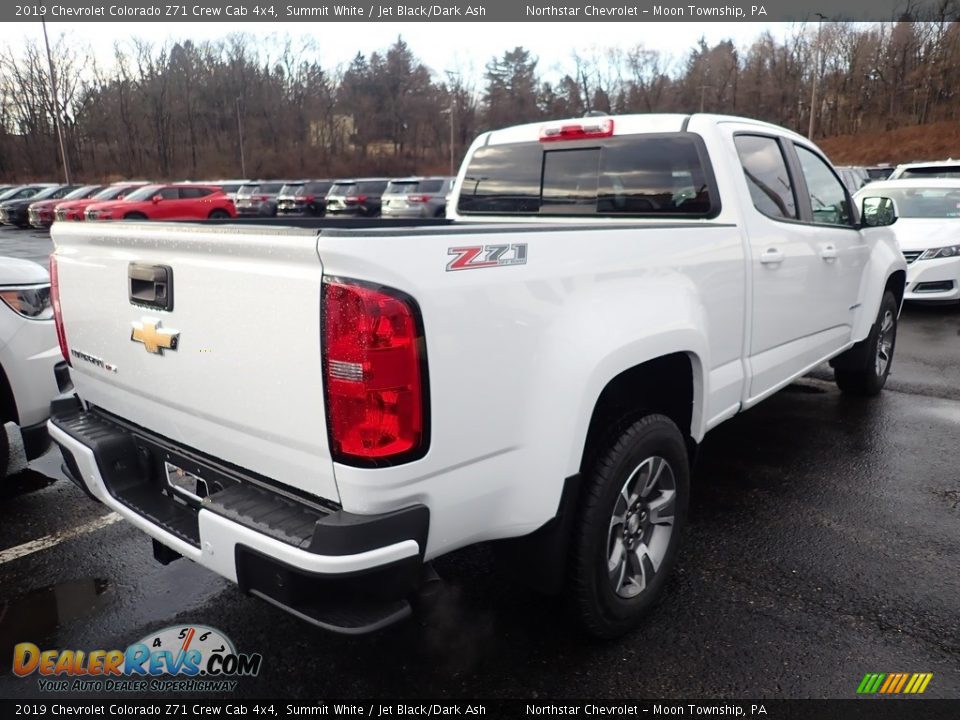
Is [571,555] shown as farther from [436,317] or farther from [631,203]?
[631,203]

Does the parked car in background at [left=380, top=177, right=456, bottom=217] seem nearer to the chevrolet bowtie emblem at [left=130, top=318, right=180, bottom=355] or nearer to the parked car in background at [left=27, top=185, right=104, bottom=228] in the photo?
the parked car in background at [left=27, top=185, right=104, bottom=228]

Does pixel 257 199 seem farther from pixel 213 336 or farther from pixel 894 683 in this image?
pixel 894 683

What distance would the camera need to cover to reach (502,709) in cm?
237

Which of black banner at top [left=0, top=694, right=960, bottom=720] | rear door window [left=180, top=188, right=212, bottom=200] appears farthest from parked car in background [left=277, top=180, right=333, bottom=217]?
black banner at top [left=0, top=694, right=960, bottom=720]

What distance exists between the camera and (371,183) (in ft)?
89.7

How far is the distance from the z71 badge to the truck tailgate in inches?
14.5

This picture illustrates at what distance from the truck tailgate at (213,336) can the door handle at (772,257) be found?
2427mm

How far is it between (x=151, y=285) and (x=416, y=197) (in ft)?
72.4

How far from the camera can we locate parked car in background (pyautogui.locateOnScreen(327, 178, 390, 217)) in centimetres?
2702

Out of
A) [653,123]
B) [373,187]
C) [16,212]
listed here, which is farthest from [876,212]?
[16,212]

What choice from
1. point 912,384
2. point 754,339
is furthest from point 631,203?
point 912,384

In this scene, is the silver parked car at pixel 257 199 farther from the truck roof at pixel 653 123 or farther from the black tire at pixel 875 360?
the truck roof at pixel 653 123

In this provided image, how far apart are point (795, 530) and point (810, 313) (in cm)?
131

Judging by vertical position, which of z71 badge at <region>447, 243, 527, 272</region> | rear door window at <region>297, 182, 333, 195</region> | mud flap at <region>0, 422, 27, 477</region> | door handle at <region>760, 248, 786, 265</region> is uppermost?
z71 badge at <region>447, 243, 527, 272</region>
